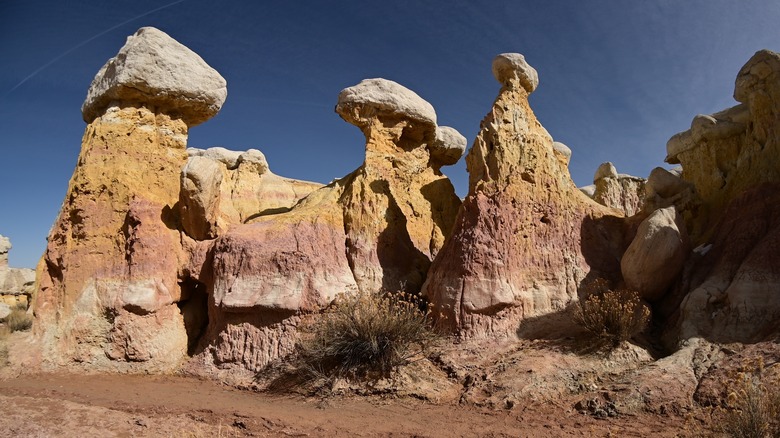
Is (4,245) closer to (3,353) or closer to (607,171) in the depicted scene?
(3,353)

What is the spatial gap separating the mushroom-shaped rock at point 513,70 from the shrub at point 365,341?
480 centimetres

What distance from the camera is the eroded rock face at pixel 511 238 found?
7.50m

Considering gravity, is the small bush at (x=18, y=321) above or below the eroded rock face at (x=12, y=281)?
below

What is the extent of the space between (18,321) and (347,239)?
25.1 feet

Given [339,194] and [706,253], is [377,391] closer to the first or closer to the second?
[339,194]

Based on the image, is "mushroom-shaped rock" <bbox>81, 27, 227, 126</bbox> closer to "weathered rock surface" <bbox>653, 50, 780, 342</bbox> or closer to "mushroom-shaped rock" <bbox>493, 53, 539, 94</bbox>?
"mushroom-shaped rock" <bbox>493, 53, 539, 94</bbox>

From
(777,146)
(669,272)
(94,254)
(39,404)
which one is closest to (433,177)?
(669,272)

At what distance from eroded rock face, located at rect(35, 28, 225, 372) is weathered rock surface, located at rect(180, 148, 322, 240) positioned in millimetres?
620

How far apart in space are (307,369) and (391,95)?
5713 millimetres

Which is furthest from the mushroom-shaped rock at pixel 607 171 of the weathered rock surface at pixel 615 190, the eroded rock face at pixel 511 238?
the eroded rock face at pixel 511 238

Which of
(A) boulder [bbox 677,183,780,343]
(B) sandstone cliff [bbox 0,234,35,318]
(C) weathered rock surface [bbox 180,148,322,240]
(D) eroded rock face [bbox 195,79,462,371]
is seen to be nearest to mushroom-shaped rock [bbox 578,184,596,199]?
(D) eroded rock face [bbox 195,79,462,371]

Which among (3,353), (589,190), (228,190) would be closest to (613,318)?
(3,353)

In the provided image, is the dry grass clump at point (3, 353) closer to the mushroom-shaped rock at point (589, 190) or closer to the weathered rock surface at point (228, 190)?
the weathered rock surface at point (228, 190)

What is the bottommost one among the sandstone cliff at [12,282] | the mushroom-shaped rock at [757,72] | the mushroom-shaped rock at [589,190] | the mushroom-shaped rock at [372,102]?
the sandstone cliff at [12,282]
